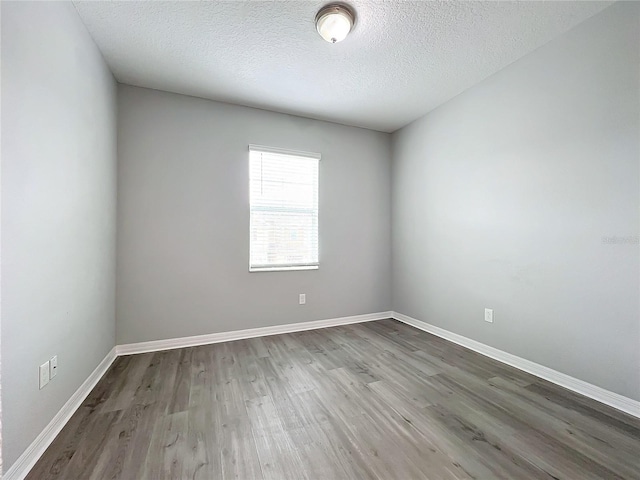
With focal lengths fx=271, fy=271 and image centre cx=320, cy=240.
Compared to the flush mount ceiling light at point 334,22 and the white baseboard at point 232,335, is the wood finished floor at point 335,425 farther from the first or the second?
the flush mount ceiling light at point 334,22

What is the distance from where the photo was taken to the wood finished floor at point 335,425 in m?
1.34

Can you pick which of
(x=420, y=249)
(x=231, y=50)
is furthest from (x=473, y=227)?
(x=231, y=50)

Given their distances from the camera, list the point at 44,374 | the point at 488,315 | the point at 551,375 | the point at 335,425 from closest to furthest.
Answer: the point at 44,374 < the point at 335,425 < the point at 551,375 < the point at 488,315

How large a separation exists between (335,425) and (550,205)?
234 cm

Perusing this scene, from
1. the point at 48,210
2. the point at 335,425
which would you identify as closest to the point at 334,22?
the point at 48,210

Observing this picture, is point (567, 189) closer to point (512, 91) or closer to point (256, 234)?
point (512, 91)

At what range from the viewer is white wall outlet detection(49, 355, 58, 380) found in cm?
153

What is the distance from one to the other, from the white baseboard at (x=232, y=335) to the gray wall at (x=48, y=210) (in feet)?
1.45

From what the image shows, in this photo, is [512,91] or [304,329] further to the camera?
[304,329]

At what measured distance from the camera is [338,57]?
2.32 meters

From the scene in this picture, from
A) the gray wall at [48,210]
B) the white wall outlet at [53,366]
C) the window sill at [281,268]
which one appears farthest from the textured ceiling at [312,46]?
the white wall outlet at [53,366]

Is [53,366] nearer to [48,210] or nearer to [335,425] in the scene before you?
[48,210]

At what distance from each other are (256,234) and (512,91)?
294 cm

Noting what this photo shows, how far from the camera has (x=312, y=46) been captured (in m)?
2.19
